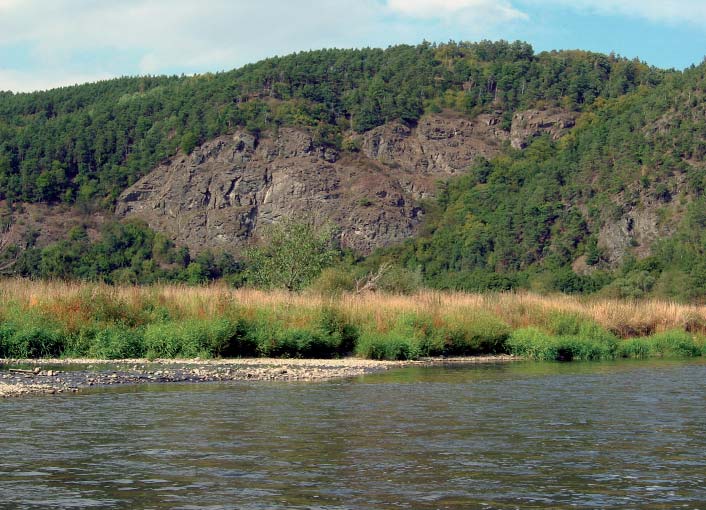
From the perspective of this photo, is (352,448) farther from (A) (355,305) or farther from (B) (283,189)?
(B) (283,189)

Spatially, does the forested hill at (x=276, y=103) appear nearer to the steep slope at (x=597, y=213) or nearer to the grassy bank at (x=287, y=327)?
the steep slope at (x=597, y=213)

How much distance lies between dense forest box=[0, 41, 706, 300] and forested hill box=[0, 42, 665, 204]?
0.32m

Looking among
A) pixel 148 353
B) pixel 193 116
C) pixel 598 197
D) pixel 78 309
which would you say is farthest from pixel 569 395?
pixel 193 116

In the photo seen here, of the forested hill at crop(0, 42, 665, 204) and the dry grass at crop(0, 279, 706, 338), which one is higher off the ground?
the forested hill at crop(0, 42, 665, 204)

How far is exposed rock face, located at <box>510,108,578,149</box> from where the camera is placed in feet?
430

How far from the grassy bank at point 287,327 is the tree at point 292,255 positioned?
18026 millimetres

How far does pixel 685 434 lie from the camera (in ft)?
45.3

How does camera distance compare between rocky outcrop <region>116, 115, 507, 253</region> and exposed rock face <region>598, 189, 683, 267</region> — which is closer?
exposed rock face <region>598, 189, 683, 267</region>

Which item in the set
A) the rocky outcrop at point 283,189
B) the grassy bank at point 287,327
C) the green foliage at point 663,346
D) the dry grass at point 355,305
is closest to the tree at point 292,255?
the dry grass at point 355,305

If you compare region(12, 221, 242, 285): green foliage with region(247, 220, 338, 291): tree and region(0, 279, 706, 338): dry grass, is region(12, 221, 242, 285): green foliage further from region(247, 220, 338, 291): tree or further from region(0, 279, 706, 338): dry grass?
region(0, 279, 706, 338): dry grass

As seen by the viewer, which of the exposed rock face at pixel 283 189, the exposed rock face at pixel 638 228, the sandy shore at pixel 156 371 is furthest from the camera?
the exposed rock face at pixel 283 189

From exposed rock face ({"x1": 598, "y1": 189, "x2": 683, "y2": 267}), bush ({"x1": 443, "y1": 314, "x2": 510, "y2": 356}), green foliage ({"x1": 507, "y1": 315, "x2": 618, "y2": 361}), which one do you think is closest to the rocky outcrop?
exposed rock face ({"x1": 598, "y1": 189, "x2": 683, "y2": 267})

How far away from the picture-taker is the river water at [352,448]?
9859 mm

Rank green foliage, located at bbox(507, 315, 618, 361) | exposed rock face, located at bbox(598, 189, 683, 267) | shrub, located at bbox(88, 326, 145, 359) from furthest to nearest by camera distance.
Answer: exposed rock face, located at bbox(598, 189, 683, 267), green foliage, located at bbox(507, 315, 618, 361), shrub, located at bbox(88, 326, 145, 359)
